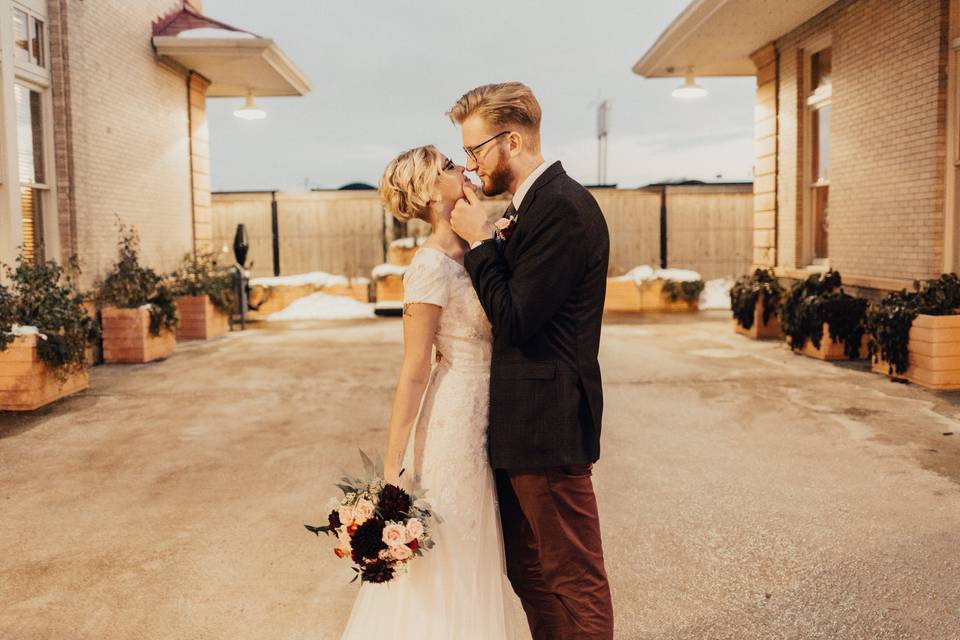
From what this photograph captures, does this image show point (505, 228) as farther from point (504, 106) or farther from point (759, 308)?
point (759, 308)

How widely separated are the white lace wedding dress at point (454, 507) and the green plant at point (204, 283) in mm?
10960

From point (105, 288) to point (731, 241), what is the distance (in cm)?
1276

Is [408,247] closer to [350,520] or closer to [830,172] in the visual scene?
[830,172]

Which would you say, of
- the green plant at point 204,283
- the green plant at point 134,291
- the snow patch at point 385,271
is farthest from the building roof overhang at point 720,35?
the green plant at point 134,291

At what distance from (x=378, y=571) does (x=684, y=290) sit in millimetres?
15168

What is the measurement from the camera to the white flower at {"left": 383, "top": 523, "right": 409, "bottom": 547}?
7.47ft

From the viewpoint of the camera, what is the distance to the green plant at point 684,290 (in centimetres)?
1681

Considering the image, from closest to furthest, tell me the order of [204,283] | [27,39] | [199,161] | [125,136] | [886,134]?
[27,39] → [886,134] → [125,136] → [204,283] → [199,161]

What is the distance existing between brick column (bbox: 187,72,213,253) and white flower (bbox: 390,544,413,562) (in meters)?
12.5

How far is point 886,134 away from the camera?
955 cm

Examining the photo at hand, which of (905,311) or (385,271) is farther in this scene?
(385,271)

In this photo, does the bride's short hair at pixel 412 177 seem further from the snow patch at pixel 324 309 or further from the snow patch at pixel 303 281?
the snow patch at pixel 303 281

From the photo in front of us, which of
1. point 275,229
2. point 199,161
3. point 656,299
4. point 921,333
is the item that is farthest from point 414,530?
point 275,229

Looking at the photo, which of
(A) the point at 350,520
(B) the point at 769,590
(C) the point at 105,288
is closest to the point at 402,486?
(A) the point at 350,520
